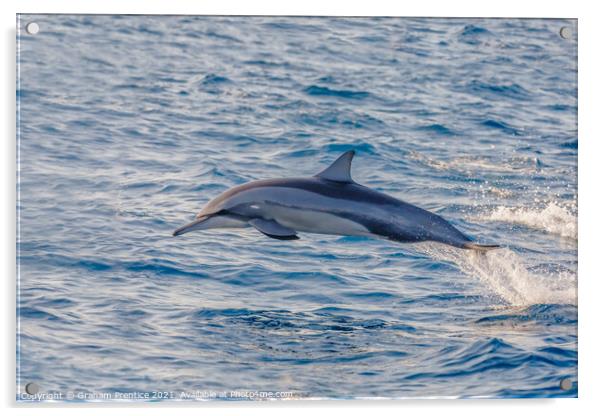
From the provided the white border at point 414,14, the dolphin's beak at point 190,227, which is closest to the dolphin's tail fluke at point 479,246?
the white border at point 414,14

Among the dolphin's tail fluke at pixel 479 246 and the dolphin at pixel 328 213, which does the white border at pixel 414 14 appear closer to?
the dolphin's tail fluke at pixel 479 246

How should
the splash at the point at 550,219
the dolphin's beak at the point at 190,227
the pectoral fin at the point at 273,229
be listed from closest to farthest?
1. the pectoral fin at the point at 273,229
2. the dolphin's beak at the point at 190,227
3. the splash at the point at 550,219

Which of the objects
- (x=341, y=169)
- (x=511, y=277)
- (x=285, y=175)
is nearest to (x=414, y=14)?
(x=341, y=169)

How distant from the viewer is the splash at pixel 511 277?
8.28 meters

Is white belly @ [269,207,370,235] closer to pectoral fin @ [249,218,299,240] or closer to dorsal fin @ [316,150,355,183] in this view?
pectoral fin @ [249,218,299,240]

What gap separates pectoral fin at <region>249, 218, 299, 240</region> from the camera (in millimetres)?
8094

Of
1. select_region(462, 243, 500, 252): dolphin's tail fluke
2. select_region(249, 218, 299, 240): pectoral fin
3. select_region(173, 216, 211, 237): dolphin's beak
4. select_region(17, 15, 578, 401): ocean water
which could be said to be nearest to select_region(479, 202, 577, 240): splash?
select_region(17, 15, 578, 401): ocean water

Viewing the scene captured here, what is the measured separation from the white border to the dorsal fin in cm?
108

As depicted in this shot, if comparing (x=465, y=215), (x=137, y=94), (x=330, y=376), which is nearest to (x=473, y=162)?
(x=465, y=215)

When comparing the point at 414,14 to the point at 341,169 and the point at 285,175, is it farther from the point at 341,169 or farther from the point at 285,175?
the point at 285,175

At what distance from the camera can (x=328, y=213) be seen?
8211 millimetres

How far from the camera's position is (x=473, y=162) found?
28.2 feet
